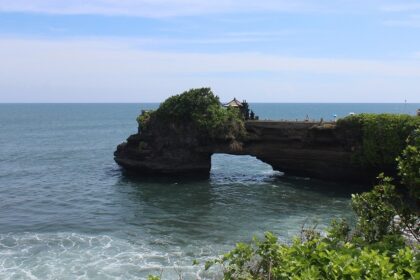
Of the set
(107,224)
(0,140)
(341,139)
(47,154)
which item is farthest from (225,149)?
(0,140)

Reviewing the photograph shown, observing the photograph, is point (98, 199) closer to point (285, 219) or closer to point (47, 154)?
point (285, 219)

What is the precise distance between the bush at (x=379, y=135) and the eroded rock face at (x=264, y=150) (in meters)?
0.86

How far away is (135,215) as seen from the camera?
30.7m

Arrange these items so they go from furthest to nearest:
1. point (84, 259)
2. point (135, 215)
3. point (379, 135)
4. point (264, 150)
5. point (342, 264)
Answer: point (264, 150)
point (379, 135)
point (135, 215)
point (84, 259)
point (342, 264)

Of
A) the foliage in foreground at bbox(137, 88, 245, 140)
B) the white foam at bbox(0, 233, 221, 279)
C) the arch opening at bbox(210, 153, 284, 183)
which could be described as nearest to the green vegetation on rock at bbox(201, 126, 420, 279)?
the white foam at bbox(0, 233, 221, 279)

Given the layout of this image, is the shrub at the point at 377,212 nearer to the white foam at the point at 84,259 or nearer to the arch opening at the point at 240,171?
the white foam at the point at 84,259

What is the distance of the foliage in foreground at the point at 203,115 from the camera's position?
42562 millimetres

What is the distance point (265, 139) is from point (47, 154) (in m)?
32.7

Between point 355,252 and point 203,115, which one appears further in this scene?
point 203,115

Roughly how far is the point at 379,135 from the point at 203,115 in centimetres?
1518

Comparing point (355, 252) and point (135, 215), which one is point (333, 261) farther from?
point (135, 215)

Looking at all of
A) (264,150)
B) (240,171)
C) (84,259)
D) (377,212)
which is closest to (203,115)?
(264,150)

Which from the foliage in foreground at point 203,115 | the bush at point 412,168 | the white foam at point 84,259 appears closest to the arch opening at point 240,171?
the foliage in foreground at point 203,115

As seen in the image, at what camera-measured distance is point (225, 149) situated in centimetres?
4303
